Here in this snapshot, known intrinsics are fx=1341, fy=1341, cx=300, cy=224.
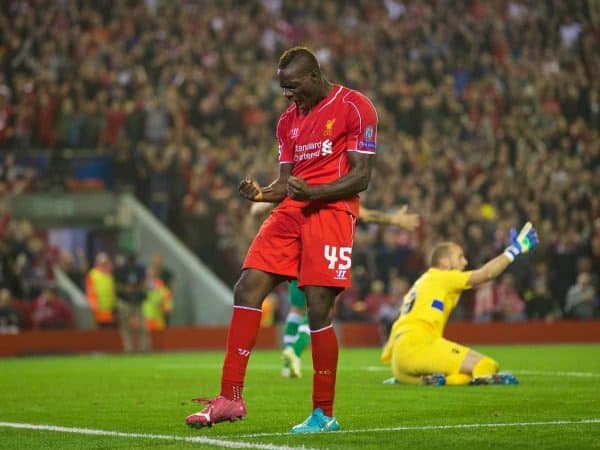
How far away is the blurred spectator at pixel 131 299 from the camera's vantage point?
78.2ft

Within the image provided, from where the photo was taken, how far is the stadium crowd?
1015 inches

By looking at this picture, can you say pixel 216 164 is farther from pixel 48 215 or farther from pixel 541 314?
pixel 541 314

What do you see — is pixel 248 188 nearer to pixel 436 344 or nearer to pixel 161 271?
pixel 436 344

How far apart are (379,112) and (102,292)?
7586 millimetres

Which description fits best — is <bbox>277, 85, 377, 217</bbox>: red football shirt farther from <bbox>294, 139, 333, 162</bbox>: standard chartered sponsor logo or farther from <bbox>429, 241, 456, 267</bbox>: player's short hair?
<bbox>429, 241, 456, 267</bbox>: player's short hair

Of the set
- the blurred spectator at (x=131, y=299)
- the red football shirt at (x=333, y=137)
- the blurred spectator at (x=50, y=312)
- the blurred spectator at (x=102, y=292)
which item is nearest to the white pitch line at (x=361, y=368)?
the blurred spectator at (x=131, y=299)

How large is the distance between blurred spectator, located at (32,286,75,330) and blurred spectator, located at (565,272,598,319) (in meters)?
9.54

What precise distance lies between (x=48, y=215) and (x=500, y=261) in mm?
15390

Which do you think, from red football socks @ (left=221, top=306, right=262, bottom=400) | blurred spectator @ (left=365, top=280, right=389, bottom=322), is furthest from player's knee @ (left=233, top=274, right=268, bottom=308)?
blurred spectator @ (left=365, top=280, right=389, bottom=322)

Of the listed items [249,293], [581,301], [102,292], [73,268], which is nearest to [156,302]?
[102,292]

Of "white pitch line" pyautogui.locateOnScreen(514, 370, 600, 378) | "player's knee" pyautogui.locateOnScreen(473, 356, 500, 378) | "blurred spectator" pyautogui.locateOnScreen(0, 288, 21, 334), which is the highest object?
"player's knee" pyautogui.locateOnScreen(473, 356, 500, 378)

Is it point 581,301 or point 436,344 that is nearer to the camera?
point 436,344

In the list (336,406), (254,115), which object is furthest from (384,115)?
(336,406)

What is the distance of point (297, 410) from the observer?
10367 mm
